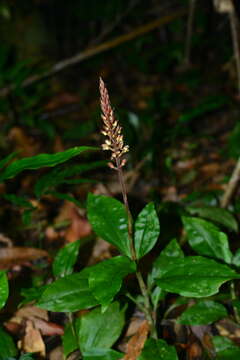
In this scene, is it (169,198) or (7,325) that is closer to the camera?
(7,325)

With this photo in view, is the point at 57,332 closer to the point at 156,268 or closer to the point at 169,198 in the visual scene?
the point at 156,268

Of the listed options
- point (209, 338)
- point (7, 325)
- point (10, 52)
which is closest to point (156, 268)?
point (209, 338)

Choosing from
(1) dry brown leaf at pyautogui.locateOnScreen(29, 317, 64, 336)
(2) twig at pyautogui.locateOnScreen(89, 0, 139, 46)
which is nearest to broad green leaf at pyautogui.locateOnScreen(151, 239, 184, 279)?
(1) dry brown leaf at pyautogui.locateOnScreen(29, 317, 64, 336)

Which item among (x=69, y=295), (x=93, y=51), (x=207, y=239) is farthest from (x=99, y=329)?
(x=93, y=51)

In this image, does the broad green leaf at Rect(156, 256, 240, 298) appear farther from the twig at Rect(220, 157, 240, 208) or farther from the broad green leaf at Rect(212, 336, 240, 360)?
the twig at Rect(220, 157, 240, 208)

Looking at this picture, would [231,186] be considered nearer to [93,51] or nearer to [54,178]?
[54,178]

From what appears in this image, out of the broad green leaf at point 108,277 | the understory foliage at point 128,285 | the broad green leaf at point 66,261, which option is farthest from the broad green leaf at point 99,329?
the broad green leaf at point 108,277
